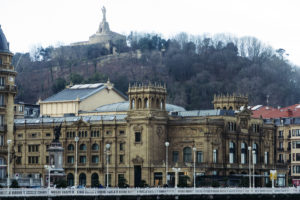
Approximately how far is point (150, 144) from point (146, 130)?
2782mm

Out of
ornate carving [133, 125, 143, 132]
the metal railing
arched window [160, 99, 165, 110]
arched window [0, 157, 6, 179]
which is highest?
arched window [160, 99, 165, 110]

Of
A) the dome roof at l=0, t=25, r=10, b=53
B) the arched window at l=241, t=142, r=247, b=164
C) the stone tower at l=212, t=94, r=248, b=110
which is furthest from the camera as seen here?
the stone tower at l=212, t=94, r=248, b=110

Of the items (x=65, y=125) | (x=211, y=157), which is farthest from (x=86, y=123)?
(x=211, y=157)

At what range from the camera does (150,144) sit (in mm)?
164750

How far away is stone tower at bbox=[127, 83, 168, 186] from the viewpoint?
164750 millimetres

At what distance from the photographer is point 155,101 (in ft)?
550

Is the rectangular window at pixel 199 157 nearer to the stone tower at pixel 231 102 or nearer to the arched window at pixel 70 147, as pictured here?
the stone tower at pixel 231 102

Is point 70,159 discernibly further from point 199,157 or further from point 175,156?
point 199,157

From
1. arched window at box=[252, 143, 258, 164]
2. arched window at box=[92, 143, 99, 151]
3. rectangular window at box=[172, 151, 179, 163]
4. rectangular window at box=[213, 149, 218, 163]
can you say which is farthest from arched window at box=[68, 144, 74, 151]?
arched window at box=[252, 143, 258, 164]

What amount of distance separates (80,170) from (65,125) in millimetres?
10179

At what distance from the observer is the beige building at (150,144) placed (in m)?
164

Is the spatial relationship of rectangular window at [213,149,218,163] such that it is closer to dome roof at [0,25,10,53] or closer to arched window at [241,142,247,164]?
arched window at [241,142,247,164]

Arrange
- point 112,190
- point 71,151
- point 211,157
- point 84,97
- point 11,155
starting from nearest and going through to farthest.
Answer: point 112,190 < point 11,155 < point 211,157 < point 71,151 < point 84,97

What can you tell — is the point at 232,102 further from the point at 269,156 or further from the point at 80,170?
the point at 80,170
